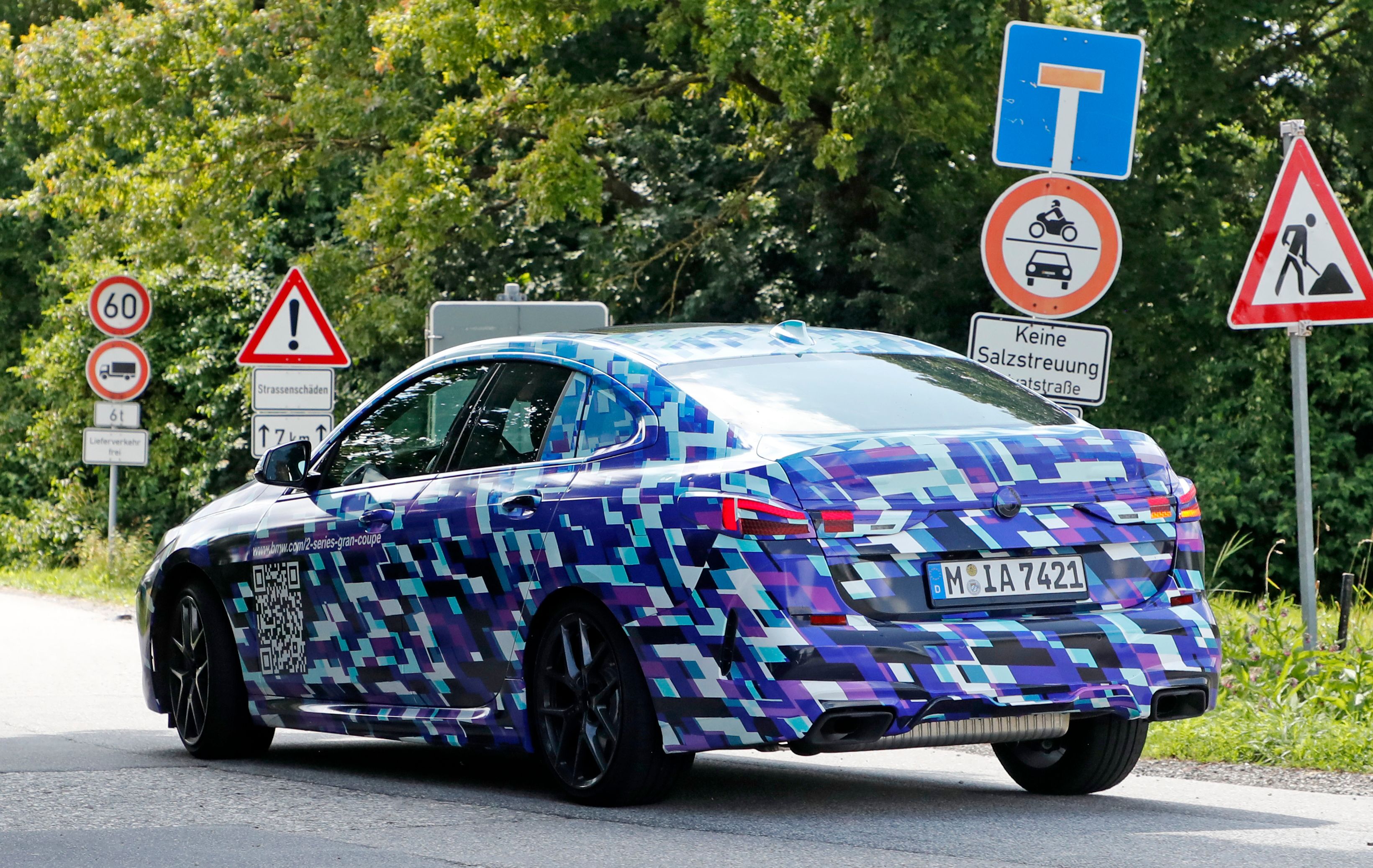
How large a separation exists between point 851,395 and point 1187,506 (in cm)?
108

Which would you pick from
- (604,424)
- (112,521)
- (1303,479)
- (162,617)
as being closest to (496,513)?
(604,424)

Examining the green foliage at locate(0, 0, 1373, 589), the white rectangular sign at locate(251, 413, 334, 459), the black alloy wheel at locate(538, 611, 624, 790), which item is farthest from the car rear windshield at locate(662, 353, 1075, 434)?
the green foliage at locate(0, 0, 1373, 589)

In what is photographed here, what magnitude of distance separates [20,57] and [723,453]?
21913mm

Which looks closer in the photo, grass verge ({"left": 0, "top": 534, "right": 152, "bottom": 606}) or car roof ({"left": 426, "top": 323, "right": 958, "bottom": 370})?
car roof ({"left": 426, "top": 323, "right": 958, "bottom": 370})

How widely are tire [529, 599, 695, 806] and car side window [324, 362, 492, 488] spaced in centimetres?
104

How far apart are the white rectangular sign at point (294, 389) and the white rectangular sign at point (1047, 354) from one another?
7326 mm

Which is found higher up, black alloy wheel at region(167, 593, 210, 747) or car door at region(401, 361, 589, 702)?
car door at region(401, 361, 589, 702)

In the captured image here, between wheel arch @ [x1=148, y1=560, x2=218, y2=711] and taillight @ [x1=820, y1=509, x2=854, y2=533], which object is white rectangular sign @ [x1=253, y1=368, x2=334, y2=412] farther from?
taillight @ [x1=820, y1=509, x2=854, y2=533]

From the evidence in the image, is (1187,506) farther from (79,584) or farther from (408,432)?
(79,584)

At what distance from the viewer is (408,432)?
24.9ft

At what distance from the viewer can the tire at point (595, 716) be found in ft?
20.3

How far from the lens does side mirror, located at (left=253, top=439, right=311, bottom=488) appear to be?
7965 millimetres

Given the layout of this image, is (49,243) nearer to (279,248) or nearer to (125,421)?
(279,248)

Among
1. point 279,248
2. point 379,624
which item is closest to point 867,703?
point 379,624
